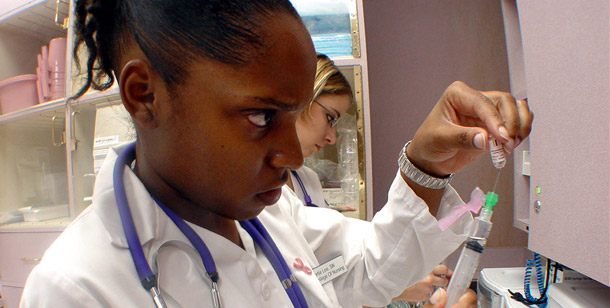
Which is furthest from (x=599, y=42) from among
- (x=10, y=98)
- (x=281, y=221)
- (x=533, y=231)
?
(x=10, y=98)

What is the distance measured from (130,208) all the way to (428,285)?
0.78m

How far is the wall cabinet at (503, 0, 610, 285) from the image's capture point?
2.46ft

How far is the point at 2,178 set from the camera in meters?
2.29

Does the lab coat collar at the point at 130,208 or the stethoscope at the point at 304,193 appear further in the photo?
the stethoscope at the point at 304,193

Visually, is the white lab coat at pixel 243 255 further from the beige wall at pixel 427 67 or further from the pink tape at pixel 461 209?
the beige wall at pixel 427 67

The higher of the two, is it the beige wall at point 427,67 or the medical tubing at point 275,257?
the beige wall at point 427,67

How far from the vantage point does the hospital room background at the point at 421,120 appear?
Answer: 81 cm

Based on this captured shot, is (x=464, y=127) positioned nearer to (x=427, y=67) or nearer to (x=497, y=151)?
(x=497, y=151)

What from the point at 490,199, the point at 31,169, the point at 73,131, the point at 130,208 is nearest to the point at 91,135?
the point at 73,131

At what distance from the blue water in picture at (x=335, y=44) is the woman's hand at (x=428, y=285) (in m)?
0.95

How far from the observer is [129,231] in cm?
47

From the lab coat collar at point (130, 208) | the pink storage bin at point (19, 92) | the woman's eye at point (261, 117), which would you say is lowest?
the lab coat collar at point (130, 208)

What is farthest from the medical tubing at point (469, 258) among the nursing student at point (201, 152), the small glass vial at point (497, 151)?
the small glass vial at point (497, 151)

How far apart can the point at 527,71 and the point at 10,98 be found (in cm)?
259
